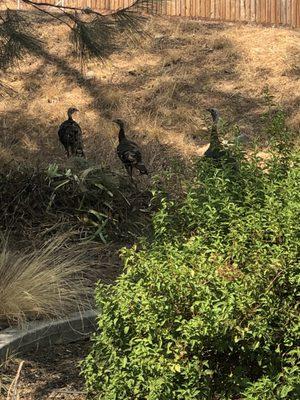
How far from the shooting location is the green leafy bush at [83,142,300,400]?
154 inches

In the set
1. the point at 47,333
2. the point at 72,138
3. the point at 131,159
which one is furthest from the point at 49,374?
the point at 72,138

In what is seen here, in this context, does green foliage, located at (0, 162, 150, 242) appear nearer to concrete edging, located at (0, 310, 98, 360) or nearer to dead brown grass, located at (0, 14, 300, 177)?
concrete edging, located at (0, 310, 98, 360)

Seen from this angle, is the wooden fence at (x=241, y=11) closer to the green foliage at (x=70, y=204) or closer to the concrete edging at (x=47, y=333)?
the green foliage at (x=70, y=204)

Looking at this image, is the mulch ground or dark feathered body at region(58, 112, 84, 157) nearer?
the mulch ground

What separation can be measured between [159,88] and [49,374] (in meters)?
12.0

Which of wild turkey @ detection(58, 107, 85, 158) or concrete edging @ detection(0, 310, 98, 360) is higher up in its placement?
wild turkey @ detection(58, 107, 85, 158)

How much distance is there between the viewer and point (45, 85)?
688 inches

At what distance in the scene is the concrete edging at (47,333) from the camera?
5.82 meters

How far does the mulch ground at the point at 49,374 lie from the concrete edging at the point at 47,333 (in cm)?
6

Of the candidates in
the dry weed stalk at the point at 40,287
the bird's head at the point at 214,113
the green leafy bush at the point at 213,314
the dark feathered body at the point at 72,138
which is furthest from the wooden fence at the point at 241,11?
the green leafy bush at the point at 213,314

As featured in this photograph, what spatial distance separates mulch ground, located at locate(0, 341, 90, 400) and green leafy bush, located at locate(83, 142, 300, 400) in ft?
2.39

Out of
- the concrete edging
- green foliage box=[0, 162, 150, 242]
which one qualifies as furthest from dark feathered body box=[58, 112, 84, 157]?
the concrete edging

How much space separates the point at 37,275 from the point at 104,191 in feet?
8.53

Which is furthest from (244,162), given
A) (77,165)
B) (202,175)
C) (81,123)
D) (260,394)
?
(81,123)
